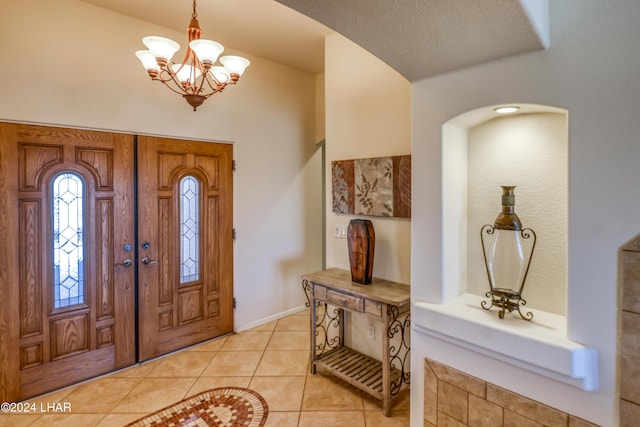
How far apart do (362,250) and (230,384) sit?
1.49 m

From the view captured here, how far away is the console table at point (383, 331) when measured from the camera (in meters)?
→ 2.23

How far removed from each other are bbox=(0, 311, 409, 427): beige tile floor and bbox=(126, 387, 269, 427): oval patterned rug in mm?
67

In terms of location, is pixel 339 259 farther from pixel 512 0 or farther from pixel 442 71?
pixel 512 0

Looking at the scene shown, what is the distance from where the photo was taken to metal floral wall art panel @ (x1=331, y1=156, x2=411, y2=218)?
2.44 meters

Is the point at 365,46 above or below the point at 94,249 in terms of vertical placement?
above

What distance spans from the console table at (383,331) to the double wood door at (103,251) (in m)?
1.26

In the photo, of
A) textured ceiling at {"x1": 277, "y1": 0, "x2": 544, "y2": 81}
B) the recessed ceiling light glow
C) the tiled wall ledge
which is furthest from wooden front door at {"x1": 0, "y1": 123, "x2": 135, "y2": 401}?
the recessed ceiling light glow

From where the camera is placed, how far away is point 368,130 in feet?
8.93

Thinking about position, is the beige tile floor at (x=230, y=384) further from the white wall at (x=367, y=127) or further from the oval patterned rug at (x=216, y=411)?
the white wall at (x=367, y=127)

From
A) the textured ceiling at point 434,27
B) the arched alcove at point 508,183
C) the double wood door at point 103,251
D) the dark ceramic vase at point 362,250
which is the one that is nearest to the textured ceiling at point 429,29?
the textured ceiling at point 434,27

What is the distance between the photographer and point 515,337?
146 centimetres

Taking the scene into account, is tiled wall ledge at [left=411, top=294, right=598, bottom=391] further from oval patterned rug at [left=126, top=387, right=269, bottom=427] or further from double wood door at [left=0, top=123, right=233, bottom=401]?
double wood door at [left=0, top=123, right=233, bottom=401]

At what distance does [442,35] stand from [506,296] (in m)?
1.25

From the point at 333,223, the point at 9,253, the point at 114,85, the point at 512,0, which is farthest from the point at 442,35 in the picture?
the point at 9,253
